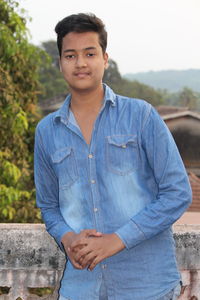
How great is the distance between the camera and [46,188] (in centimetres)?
236

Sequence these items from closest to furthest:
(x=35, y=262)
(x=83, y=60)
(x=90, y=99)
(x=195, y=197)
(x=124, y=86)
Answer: (x=83, y=60) → (x=90, y=99) → (x=35, y=262) → (x=195, y=197) → (x=124, y=86)

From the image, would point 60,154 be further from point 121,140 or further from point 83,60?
point 83,60

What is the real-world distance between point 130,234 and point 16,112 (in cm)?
507

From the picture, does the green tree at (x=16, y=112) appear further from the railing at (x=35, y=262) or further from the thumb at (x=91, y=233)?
the thumb at (x=91, y=233)

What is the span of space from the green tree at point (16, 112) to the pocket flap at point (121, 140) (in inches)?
159

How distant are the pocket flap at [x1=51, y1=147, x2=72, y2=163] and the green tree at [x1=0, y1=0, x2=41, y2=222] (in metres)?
3.88

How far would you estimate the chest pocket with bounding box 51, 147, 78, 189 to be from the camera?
2193 mm

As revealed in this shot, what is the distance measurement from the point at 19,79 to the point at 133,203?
6623 mm

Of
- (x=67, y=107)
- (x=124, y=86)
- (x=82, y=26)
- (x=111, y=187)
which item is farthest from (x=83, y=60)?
(x=124, y=86)

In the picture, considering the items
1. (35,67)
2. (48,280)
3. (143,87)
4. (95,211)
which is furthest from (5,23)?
(143,87)

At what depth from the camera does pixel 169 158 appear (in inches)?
82.7

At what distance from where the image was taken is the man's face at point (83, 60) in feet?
7.06

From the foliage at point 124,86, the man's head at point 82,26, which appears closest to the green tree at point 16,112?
the man's head at point 82,26

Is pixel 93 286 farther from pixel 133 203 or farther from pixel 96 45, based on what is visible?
pixel 96 45
